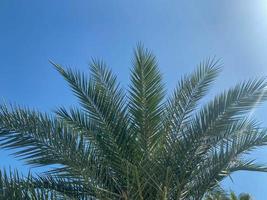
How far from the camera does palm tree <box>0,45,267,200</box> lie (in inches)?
257

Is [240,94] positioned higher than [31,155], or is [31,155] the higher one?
[240,94]

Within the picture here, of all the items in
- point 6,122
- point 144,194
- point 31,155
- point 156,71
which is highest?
point 156,71

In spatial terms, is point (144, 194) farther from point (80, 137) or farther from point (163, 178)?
point (80, 137)

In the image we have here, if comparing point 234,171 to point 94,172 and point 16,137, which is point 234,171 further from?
point 16,137

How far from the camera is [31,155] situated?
6.78m

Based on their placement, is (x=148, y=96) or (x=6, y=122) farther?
(x=148, y=96)

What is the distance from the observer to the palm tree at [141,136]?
21.4ft

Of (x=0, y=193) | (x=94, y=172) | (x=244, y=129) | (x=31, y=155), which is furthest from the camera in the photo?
(x=244, y=129)

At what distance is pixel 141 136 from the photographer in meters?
7.34

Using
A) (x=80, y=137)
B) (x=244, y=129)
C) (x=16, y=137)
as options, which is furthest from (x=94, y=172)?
(x=244, y=129)

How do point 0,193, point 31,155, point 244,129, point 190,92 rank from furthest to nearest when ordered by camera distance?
point 190,92 → point 244,129 → point 31,155 → point 0,193

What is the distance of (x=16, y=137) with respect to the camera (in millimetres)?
6742

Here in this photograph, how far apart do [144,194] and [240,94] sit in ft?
7.76

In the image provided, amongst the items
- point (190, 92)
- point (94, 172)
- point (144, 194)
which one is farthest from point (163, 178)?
point (190, 92)
